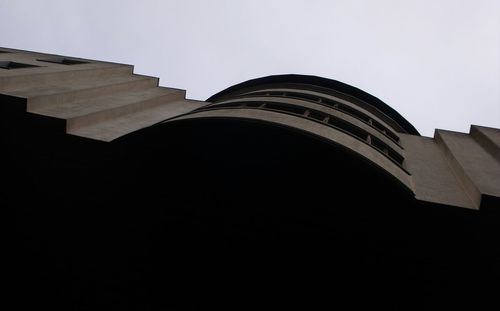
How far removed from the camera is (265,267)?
13805 millimetres

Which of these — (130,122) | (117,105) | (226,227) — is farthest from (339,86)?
(226,227)

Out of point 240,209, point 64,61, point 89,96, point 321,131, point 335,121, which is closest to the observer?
point 321,131

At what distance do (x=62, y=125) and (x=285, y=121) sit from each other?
26.8 feet

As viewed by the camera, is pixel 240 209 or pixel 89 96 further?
pixel 89 96

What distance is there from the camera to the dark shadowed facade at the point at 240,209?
12.0 meters

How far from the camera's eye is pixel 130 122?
1973 centimetres

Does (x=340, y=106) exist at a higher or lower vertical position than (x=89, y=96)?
higher

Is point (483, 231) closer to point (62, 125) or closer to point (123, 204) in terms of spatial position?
point (123, 204)

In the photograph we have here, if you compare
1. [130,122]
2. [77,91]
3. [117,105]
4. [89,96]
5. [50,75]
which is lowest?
[130,122]

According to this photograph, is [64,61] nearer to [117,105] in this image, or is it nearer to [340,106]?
[117,105]

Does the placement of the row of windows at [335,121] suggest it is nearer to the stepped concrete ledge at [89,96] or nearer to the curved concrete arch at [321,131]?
the curved concrete arch at [321,131]

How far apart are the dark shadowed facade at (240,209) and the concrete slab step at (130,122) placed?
0.51ft

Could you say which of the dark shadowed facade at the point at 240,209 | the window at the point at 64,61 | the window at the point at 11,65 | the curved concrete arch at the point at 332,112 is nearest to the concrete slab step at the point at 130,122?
the dark shadowed facade at the point at 240,209

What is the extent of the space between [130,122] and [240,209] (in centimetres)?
858
